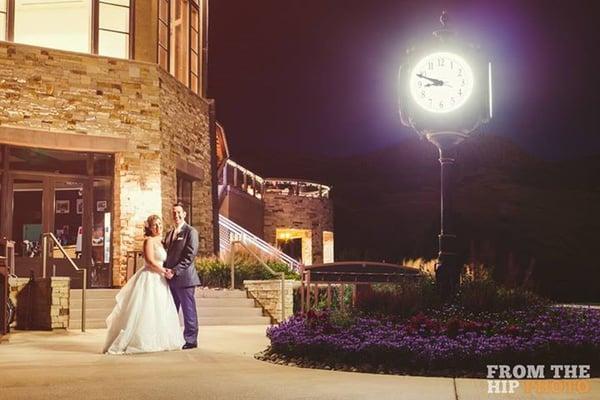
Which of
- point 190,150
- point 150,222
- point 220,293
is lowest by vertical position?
point 220,293

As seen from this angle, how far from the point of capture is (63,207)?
1900 centimetres

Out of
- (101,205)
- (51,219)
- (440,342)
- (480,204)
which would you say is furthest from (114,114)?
(480,204)

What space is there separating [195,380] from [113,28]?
14.2 m

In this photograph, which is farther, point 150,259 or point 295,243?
point 295,243

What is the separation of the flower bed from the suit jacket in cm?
143

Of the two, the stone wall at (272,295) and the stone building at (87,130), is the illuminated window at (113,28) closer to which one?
the stone building at (87,130)

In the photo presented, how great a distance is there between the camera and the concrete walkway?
251 inches

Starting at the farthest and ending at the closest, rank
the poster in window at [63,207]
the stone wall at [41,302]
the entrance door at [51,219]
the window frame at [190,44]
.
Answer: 1. the window frame at [190,44]
2. the poster in window at [63,207]
3. the entrance door at [51,219]
4. the stone wall at [41,302]

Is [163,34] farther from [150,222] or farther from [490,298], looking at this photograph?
[490,298]

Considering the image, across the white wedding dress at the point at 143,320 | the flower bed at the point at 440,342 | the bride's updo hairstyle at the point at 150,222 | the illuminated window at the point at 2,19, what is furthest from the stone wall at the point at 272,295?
the illuminated window at the point at 2,19

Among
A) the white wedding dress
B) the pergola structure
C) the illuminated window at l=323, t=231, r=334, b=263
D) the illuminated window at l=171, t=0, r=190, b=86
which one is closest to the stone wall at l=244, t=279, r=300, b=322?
the pergola structure

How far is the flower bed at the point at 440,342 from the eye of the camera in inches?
300

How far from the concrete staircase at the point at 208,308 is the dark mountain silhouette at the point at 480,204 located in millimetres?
8370

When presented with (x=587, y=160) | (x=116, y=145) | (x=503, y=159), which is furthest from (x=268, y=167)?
(x=116, y=145)
